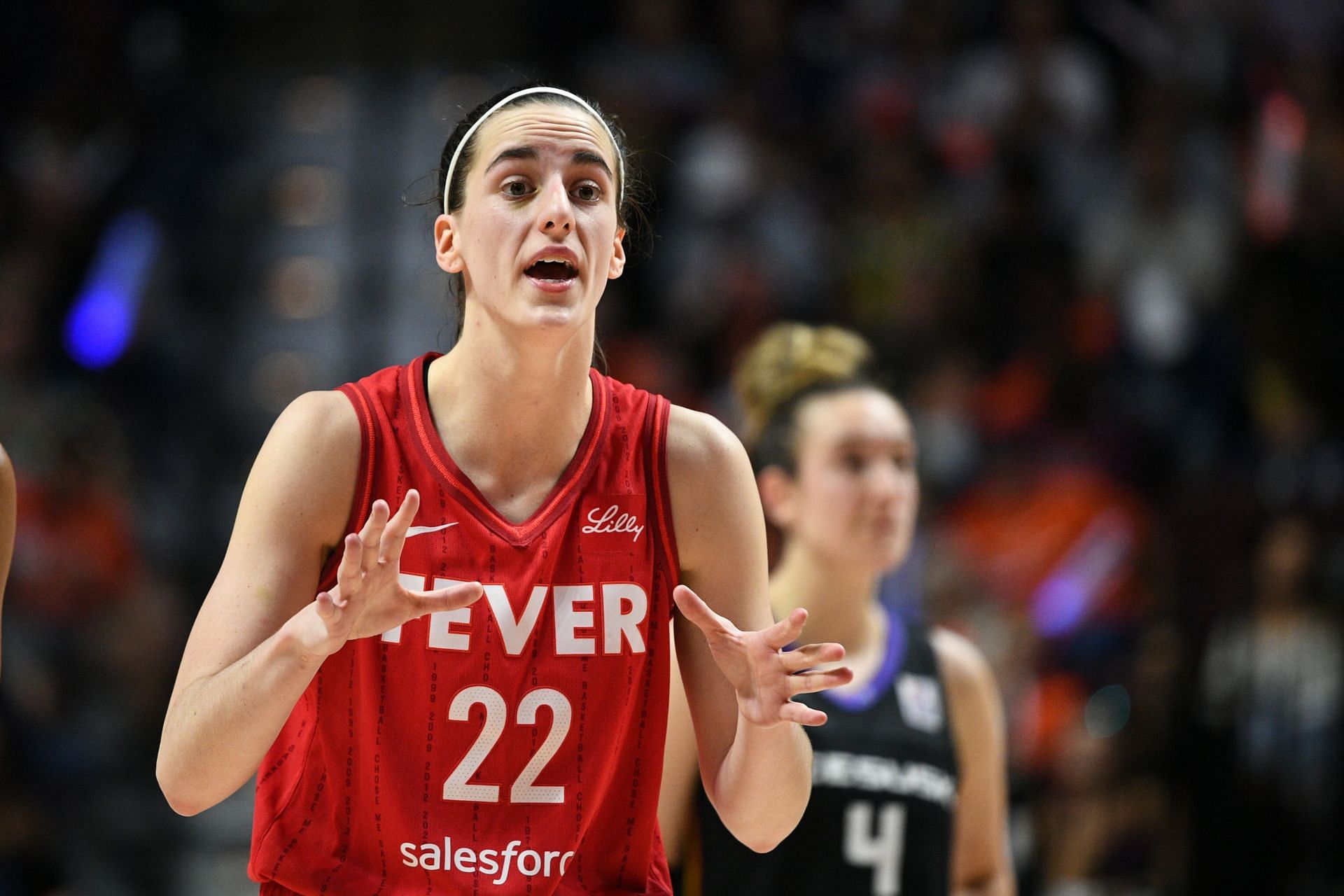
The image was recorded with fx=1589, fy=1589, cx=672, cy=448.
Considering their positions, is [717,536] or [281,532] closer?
[281,532]

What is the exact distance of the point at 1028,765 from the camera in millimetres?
6281

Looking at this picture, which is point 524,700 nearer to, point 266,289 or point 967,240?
point 967,240

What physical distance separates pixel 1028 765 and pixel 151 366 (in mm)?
4722

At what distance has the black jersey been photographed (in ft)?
12.0

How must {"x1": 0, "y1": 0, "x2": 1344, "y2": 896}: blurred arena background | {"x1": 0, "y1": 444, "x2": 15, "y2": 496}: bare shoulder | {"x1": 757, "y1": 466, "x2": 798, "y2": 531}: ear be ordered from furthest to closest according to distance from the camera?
{"x1": 0, "y1": 0, "x2": 1344, "y2": 896}: blurred arena background, {"x1": 757, "y1": 466, "x2": 798, "y2": 531}: ear, {"x1": 0, "y1": 444, "x2": 15, "y2": 496}: bare shoulder

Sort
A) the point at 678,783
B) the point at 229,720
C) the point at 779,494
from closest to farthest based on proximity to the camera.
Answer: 1. the point at 229,720
2. the point at 678,783
3. the point at 779,494

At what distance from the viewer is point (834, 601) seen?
13.1 ft

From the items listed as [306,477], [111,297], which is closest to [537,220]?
[306,477]

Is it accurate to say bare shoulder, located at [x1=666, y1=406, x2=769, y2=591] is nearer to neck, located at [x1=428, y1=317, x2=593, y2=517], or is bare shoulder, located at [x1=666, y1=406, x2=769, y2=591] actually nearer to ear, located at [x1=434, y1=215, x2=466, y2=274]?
neck, located at [x1=428, y1=317, x2=593, y2=517]

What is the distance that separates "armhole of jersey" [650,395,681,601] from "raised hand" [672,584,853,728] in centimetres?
18

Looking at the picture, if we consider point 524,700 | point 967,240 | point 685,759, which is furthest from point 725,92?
point 524,700

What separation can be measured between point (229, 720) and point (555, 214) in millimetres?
971

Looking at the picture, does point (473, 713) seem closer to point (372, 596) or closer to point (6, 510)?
point (372, 596)

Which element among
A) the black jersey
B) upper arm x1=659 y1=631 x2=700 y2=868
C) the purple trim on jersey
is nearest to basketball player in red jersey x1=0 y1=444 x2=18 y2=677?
upper arm x1=659 y1=631 x2=700 y2=868
